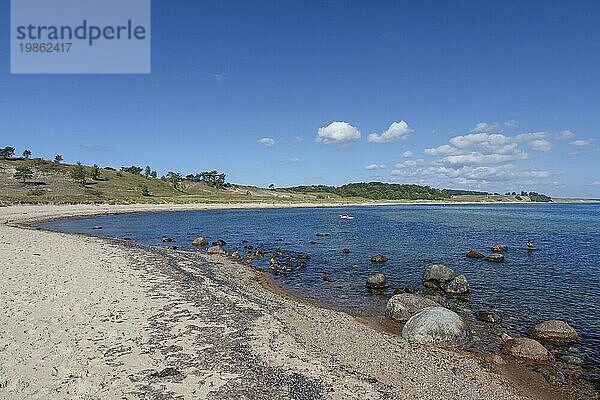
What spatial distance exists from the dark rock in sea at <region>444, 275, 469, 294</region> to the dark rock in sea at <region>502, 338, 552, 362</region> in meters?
8.33

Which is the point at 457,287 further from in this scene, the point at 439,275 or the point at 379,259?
the point at 379,259

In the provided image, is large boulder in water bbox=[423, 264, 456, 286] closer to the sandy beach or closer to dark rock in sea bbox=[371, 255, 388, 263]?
dark rock in sea bbox=[371, 255, 388, 263]

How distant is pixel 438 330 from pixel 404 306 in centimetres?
347

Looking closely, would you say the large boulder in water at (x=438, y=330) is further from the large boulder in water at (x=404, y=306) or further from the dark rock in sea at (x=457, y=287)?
the dark rock in sea at (x=457, y=287)

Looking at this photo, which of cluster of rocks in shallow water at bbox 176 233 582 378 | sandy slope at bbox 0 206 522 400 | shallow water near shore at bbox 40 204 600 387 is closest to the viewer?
sandy slope at bbox 0 206 522 400

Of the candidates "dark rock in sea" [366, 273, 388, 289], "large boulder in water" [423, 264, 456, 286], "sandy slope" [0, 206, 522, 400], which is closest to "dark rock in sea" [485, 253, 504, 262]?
"large boulder in water" [423, 264, 456, 286]

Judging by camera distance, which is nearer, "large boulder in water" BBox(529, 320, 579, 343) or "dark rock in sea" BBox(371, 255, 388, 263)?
"large boulder in water" BBox(529, 320, 579, 343)

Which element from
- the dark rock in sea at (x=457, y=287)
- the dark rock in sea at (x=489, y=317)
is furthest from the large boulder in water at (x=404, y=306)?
the dark rock in sea at (x=457, y=287)

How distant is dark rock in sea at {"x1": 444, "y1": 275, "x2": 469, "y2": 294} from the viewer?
895 inches

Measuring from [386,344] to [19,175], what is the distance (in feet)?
507

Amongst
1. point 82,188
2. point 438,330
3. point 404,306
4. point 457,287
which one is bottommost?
point 457,287

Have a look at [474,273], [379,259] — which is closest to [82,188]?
[379,259]

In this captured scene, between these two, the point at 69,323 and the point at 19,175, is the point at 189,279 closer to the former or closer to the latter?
the point at 69,323

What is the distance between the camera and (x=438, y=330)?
14.3 metres
